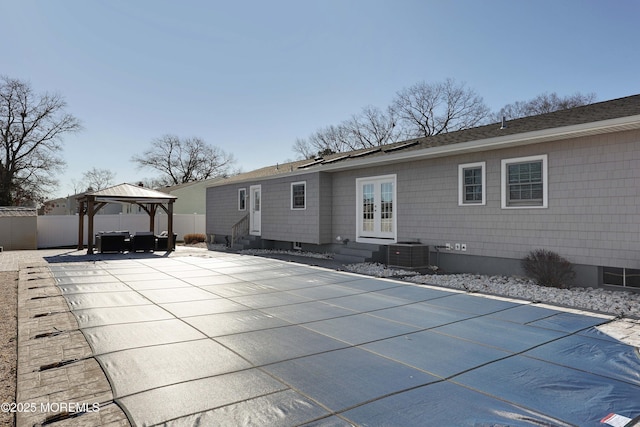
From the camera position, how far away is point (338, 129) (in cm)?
3644

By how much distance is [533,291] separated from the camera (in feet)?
24.0


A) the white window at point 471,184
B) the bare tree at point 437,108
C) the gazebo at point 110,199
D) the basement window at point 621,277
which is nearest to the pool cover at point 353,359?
the basement window at point 621,277

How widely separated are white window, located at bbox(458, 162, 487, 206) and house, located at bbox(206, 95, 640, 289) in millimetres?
24

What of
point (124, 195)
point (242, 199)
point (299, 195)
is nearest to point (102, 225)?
point (124, 195)

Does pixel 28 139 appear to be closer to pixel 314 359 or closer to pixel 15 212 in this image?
pixel 15 212

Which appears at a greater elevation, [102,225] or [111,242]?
[102,225]

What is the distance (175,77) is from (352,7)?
895 centimetres

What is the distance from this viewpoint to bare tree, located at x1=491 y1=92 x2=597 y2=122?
81.8 feet

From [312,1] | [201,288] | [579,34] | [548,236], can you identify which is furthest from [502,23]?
[201,288]

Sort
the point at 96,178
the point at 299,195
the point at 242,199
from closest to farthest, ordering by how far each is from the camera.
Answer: the point at 299,195 → the point at 242,199 → the point at 96,178

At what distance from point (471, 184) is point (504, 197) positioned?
925mm

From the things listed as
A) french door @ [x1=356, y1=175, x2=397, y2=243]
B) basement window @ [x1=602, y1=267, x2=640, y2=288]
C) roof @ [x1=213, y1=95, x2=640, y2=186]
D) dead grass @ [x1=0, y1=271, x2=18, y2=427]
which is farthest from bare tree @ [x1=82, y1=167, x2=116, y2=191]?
basement window @ [x1=602, y1=267, x2=640, y2=288]

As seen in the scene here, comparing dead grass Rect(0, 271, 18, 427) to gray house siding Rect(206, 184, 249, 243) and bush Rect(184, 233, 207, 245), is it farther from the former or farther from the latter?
bush Rect(184, 233, 207, 245)

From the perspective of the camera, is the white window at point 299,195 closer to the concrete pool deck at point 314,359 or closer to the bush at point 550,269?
the concrete pool deck at point 314,359
